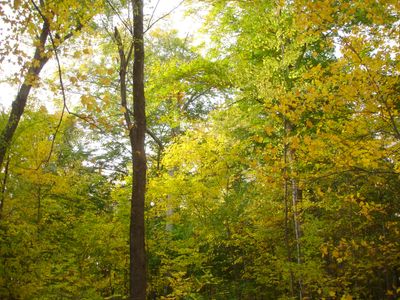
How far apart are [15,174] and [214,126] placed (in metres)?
5.54

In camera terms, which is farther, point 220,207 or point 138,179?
point 220,207

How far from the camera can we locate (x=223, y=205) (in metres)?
9.62

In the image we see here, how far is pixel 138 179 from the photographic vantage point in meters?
7.08

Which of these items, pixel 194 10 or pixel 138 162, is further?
pixel 194 10

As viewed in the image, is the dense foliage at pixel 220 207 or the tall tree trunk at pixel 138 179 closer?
the tall tree trunk at pixel 138 179

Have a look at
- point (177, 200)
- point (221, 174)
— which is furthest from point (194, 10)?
point (177, 200)

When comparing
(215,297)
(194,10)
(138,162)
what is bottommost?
(215,297)

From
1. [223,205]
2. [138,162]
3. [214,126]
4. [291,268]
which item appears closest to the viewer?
[138,162]

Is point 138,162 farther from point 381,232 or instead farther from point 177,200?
point 381,232

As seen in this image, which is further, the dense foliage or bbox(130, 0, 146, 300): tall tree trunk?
the dense foliage

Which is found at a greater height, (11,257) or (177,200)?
(177,200)

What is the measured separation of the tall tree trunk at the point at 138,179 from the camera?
656 centimetres

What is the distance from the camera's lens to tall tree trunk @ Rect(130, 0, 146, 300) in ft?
21.5

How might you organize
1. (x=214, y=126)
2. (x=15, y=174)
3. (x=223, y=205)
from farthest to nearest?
(x=214, y=126), (x=223, y=205), (x=15, y=174)
